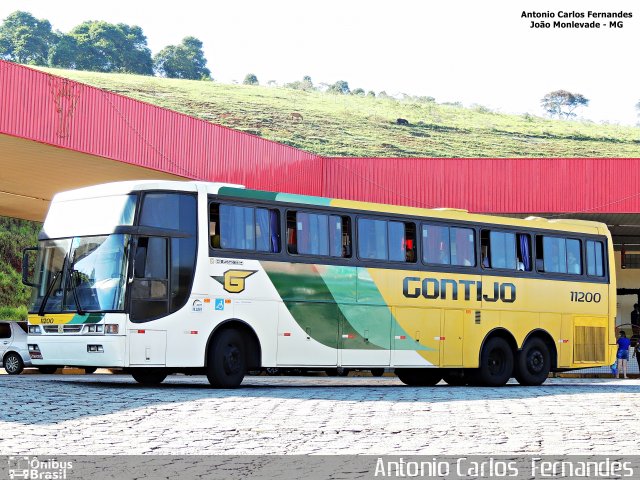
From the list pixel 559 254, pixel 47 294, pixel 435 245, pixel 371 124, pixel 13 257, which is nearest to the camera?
pixel 47 294

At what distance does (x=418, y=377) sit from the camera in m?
24.2

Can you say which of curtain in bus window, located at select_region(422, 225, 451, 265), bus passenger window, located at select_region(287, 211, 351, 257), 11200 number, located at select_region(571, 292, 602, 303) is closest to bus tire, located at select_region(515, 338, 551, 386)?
11200 number, located at select_region(571, 292, 602, 303)

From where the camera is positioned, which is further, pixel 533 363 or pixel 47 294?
pixel 533 363

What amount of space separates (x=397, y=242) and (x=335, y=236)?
1649 millimetres

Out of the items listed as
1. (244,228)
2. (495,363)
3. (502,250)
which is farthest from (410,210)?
(244,228)

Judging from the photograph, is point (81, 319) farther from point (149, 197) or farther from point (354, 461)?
point (354, 461)

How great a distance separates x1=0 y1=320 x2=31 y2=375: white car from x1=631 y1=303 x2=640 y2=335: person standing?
26225 millimetres

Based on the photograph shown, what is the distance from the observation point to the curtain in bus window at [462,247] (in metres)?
23.1

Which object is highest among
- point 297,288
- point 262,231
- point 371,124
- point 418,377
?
point 371,124

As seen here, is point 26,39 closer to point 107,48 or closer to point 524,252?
point 107,48

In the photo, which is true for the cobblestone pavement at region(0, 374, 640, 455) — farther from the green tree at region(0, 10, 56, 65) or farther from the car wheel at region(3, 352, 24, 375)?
the green tree at region(0, 10, 56, 65)

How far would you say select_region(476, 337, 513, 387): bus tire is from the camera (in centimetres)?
2346

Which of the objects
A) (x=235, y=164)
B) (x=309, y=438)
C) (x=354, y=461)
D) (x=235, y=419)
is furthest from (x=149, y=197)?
(x=235, y=164)

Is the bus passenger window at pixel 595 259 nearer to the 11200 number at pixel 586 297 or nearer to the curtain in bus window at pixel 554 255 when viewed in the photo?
the 11200 number at pixel 586 297
